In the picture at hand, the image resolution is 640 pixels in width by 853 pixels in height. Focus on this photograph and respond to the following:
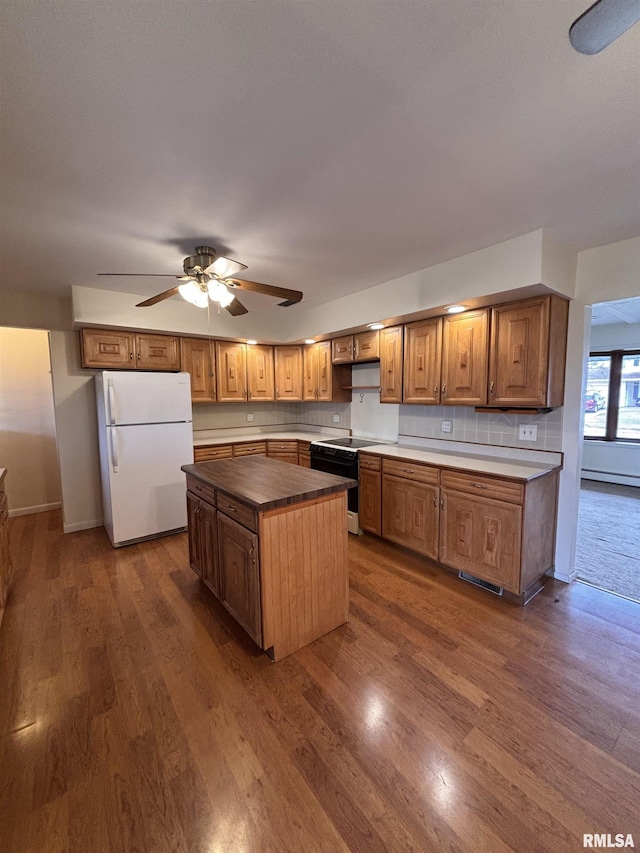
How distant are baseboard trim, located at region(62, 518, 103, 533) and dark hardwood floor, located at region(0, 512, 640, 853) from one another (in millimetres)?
1408

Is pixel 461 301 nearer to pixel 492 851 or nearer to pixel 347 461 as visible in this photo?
pixel 347 461

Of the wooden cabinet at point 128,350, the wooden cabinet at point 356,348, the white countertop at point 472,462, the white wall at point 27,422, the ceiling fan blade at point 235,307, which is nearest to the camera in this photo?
the white countertop at point 472,462

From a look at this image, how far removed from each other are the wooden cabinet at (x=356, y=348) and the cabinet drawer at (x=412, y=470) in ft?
3.95

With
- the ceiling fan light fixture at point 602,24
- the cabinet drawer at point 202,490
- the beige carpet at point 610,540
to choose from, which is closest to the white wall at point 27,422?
the cabinet drawer at point 202,490

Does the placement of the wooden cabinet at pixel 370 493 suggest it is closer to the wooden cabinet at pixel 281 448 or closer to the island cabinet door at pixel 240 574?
the wooden cabinet at pixel 281 448

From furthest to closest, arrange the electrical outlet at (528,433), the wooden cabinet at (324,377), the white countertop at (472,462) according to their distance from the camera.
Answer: the wooden cabinet at (324,377)
the electrical outlet at (528,433)
the white countertop at (472,462)

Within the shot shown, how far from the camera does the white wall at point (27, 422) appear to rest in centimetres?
429

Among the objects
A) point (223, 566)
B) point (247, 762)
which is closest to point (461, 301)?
point (223, 566)

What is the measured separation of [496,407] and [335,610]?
2.06 metres

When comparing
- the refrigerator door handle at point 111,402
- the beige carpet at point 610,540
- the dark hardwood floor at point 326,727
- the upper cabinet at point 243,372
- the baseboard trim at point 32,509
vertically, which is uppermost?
the upper cabinet at point 243,372

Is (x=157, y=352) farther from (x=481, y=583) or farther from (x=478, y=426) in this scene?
(x=481, y=583)

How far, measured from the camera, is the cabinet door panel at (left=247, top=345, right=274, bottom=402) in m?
4.68

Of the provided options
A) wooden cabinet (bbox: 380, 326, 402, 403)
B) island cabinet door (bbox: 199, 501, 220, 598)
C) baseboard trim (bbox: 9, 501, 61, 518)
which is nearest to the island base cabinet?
wooden cabinet (bbox: 380, 326, 402, 403)

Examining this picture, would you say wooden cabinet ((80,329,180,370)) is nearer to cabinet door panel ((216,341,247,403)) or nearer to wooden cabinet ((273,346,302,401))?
cabinet door panel ((216,341,247,403))
